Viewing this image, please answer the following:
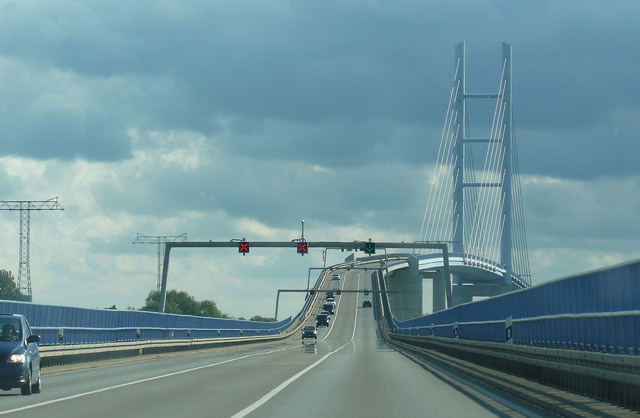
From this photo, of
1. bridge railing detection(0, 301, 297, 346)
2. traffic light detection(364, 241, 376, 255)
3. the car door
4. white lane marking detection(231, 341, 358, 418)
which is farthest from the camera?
traffic light detection(364, 241, 376, 255)

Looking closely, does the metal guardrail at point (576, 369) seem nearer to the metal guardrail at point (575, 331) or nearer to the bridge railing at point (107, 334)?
the metal guardrail at point (575, 331)

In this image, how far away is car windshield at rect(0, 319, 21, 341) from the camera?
17.9 meters

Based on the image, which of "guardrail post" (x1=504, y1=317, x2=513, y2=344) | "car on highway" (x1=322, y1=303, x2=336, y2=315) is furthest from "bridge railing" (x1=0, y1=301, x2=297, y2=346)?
"car on highway" (x1=322, y1=303, x2=336, y2=315)

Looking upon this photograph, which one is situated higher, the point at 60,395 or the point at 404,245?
the point at 404,245

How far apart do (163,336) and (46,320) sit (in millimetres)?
17662

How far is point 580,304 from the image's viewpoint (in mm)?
16188

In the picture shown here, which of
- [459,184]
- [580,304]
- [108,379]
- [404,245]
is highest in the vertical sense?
[459,184]

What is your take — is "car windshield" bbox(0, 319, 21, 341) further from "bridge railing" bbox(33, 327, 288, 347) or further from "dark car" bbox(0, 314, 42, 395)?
"bridge railing" bbox(33, 327, 288, 347)

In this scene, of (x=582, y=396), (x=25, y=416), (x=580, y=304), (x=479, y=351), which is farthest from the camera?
Result: (x=479, y=351)

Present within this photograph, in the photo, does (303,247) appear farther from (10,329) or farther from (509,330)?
(10,329)

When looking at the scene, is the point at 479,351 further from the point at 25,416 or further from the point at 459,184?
the point at 459,184

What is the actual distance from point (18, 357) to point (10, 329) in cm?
102

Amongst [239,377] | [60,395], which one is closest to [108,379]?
[239,377]

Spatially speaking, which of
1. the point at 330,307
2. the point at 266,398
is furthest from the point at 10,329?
the point at 330,307
